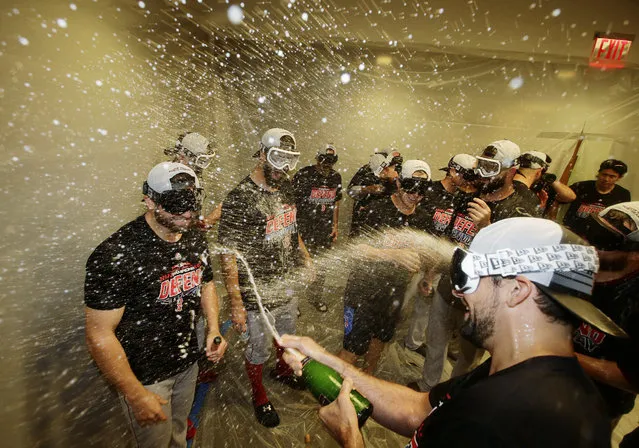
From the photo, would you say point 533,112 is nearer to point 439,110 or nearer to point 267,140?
point 439,110

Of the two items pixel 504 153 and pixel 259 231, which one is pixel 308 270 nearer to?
pixel 259 231

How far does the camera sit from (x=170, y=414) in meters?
2.25

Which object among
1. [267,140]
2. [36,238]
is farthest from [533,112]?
[36,238]

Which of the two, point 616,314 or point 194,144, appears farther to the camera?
point 194,144

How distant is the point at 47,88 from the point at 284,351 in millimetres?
2991

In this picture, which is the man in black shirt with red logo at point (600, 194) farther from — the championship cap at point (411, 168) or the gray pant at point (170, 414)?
the gray pant at point (170, 414)

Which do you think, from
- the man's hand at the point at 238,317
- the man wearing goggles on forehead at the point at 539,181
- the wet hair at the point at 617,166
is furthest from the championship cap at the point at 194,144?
the wet hair at the point at 617,166

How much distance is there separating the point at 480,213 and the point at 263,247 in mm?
2554

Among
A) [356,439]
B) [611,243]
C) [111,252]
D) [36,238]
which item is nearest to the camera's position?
[356,439]

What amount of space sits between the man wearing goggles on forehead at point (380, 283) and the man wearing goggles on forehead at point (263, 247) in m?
0.73

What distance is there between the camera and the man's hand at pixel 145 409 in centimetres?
189

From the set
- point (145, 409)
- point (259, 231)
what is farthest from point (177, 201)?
point (145, 409)

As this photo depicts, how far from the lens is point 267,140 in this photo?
3.37m

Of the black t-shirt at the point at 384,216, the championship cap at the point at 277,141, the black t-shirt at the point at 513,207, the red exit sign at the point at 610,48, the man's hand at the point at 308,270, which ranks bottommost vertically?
the man's hand at the point at 308,270
